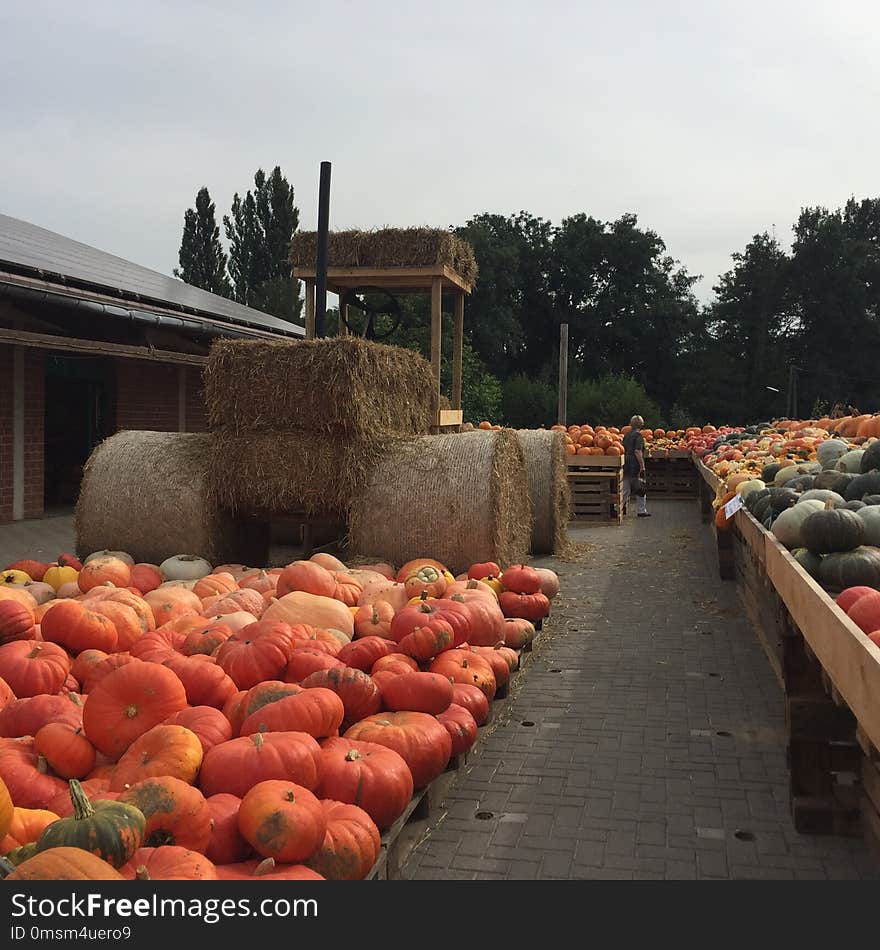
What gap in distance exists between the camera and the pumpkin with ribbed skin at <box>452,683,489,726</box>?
4152 millimetres

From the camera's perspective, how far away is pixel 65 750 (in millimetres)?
3033

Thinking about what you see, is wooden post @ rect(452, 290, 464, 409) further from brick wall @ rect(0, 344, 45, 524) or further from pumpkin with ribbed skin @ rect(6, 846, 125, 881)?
pumpkin with ribbed skin @ rect(6, 846, 125, 881)

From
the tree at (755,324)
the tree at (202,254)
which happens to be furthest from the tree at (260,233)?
the tree at (755,324)

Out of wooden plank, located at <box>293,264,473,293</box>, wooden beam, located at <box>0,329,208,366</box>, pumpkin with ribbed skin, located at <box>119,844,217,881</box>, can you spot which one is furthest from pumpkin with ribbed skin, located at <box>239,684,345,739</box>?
wooden beam, located at <box>0,329,208,366</box>

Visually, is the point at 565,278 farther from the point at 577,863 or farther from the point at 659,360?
the point at 577,863

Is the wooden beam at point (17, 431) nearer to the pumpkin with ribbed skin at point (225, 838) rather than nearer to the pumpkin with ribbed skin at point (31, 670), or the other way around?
the pumpkin with ribbed skin at point (31, 670)

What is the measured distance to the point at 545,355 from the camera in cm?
4981

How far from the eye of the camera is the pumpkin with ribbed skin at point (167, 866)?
2.17 meters

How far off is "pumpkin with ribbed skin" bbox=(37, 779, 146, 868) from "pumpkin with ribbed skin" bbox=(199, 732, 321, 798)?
551 millimetres

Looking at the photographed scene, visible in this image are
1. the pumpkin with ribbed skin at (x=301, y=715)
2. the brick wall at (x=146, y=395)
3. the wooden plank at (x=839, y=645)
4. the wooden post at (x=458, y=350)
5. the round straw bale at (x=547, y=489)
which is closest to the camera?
the wooden plank at (x=839, y=645)

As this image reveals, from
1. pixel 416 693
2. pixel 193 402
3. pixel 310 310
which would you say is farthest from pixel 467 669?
pixel 193 402

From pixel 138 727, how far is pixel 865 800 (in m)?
2.73

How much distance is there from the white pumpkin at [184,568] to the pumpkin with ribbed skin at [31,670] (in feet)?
8.83

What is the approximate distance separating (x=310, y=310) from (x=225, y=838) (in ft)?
25.2
